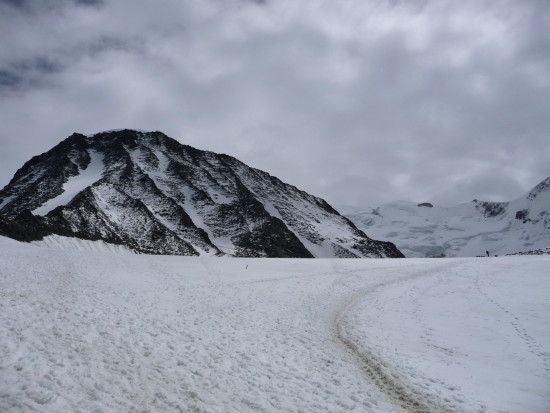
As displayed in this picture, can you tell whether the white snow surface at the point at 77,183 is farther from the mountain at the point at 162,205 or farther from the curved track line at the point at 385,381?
the curved track line at the point at 385,381

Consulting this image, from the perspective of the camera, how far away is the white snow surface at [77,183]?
327 feet

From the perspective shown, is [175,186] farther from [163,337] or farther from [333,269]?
[163,337]

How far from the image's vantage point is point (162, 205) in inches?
5098

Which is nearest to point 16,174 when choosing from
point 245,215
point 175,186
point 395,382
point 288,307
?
point 175,186

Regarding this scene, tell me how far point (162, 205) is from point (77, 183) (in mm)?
30806

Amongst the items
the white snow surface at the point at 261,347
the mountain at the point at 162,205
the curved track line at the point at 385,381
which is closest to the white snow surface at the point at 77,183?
the mountain at the point at 162,205

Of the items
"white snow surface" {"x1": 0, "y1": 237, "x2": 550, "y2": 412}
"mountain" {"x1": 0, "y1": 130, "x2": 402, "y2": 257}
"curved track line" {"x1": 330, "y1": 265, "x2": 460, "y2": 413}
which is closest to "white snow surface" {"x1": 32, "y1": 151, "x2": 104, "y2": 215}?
A: "mountain" {"x1": 0, "y1": 130, "x2": 402, "y2": 257}

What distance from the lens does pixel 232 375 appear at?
462 inches

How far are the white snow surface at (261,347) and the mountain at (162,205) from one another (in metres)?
51.7

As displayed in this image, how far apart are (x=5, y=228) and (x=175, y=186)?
314ft

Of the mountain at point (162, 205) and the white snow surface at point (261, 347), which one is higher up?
the mountain at point (162, 205)

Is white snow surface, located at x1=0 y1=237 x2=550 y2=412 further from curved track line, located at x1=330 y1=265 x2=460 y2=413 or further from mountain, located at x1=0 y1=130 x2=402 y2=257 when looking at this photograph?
mountain, located at x1=0 y1=130 x2=402 y2=257

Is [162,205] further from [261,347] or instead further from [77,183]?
[261,347]

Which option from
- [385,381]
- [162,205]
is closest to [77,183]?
[162,205]
